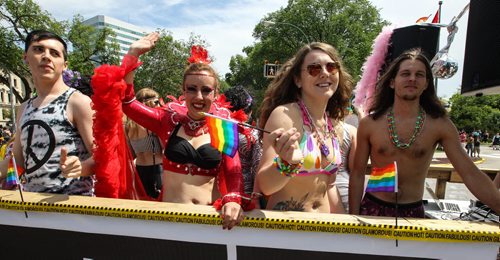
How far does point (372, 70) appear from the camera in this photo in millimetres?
3285

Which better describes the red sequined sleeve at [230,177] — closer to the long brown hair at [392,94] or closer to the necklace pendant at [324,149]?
the necklace pendant at [324,149]

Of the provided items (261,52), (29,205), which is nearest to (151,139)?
(29,205)

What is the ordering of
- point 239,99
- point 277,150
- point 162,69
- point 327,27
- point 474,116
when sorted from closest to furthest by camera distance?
point 277,150, point 239,99, point 162,69, point 327,27, point 474,116

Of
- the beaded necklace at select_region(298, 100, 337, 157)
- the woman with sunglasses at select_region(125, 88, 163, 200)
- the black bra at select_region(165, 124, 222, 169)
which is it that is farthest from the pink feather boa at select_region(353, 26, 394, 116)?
the woman with sunglasses at select_region(125, 88, 163, 200)

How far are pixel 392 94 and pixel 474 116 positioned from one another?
43.6 metres

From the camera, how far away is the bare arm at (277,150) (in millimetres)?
1330

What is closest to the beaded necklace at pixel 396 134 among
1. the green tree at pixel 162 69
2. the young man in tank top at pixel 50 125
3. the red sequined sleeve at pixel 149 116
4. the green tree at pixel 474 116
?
the red sequined sleeve at pixel 149 116

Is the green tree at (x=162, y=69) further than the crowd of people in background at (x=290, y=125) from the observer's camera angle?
Yes

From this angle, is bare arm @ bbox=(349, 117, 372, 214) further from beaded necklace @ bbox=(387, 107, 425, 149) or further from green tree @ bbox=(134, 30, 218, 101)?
green tree @ bbox=(134, 30, 218, 101)

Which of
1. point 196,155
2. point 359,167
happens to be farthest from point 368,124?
point 196,155

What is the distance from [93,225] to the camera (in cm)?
164

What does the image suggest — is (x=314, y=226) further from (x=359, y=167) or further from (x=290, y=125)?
(x=359, y=167)

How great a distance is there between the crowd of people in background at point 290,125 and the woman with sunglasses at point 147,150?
150 centimetres

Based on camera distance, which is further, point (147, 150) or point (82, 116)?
point (147, 150)
